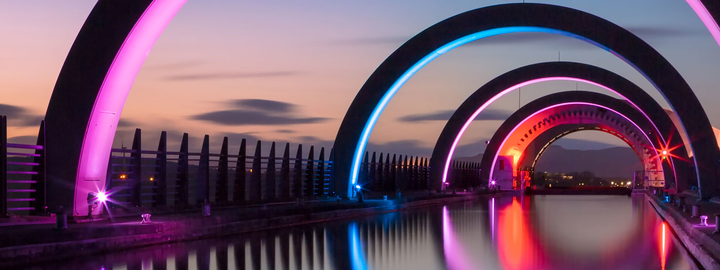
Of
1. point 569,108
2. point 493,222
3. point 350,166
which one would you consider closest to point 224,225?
point 493,222

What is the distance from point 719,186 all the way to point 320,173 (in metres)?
14.8

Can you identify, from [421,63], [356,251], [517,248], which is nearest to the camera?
[356,251]

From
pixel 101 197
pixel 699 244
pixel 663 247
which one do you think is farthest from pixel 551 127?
pixel 699 244

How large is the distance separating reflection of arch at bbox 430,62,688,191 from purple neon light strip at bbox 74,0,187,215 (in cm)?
2809

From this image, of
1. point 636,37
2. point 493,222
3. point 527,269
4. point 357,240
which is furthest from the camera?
point 636,37

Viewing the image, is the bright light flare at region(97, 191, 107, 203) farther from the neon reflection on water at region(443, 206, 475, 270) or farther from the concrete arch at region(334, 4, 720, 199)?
the concrete arch at region(334, 4, 720, 199)

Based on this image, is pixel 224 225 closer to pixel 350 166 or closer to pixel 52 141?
pixel 52 141

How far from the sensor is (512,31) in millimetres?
28578

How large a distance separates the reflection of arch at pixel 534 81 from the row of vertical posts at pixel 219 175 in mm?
15152

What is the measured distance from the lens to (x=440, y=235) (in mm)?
16219

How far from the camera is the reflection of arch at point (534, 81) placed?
41.7 m

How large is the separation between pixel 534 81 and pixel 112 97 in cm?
2974

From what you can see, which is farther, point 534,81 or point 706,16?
point 534,81

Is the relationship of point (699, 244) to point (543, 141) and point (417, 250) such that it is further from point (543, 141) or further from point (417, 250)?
point (543, 141)
